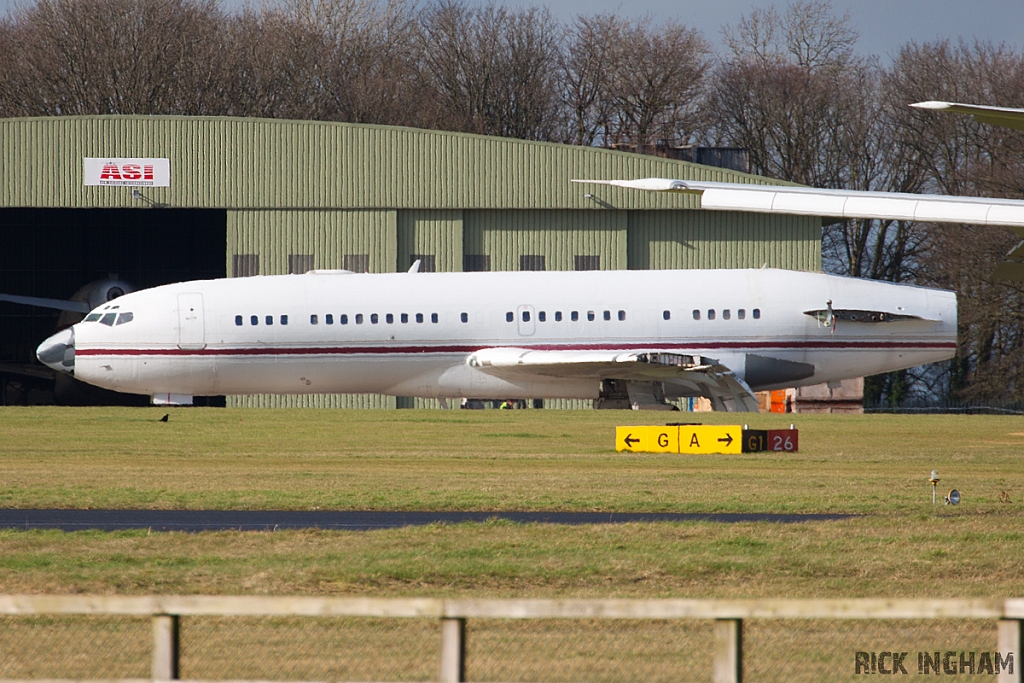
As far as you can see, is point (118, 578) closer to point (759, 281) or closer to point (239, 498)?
point (239, 498)

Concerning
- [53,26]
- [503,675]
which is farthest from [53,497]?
[53,26]

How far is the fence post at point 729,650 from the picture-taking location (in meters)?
6.92

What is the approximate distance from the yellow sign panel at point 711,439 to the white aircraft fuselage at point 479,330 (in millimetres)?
9684

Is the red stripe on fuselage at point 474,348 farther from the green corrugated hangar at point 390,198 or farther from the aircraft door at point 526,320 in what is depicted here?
the green corrugated hangar at point 390,198

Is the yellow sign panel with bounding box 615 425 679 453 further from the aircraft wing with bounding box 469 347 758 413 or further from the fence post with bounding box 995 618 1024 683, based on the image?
the fence post with bounding box 995 618 1024 683

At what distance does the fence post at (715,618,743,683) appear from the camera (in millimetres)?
6922

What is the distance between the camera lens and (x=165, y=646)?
7.05 m

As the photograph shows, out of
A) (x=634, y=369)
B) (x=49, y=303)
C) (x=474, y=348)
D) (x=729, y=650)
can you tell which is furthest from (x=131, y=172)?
(x=729, y=650)

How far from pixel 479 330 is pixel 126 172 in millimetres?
16121

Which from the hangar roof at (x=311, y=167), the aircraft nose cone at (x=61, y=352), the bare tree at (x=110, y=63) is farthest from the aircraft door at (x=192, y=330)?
the bare tree at (x=110, y=63)

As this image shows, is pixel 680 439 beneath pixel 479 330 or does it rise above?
beneath

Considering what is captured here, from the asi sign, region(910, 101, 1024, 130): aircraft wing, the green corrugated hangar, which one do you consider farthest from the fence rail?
the asi sign

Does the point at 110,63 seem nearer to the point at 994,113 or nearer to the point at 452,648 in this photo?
the point at 994,113

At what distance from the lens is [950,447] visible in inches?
1125
